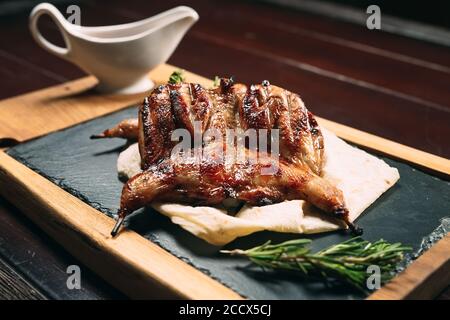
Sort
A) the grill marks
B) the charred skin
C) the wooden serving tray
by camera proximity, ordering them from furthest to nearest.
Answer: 1. the grill marks
2. the charred skin
3. the wooden serving tray

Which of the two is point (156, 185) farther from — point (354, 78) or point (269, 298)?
point (354, 78)

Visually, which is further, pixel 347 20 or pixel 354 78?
pixel 347 20

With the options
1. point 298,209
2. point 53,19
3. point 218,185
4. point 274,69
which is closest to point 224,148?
point 218,185

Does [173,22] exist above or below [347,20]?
above

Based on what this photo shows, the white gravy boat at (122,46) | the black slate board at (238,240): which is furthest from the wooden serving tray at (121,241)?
the white gravy boat at (122,46)

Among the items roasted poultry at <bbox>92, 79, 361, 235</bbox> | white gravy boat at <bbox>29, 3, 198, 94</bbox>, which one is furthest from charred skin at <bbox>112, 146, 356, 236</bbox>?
white gravy boat at <bbox>29, 3, 198, 94</bbox>

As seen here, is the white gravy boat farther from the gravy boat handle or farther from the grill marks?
the grill marks

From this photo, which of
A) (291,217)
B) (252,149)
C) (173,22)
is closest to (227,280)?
(291,217)
